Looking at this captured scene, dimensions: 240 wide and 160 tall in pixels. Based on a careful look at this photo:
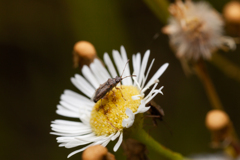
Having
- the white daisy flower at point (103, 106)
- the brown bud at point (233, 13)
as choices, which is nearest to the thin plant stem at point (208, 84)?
the brown bud at point (233, 13)

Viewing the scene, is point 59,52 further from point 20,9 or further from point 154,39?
point 154,39

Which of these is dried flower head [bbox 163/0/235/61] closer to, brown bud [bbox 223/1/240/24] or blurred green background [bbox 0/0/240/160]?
brown bud [bbox 223/1/240/24]

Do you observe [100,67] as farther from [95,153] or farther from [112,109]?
[95,153]

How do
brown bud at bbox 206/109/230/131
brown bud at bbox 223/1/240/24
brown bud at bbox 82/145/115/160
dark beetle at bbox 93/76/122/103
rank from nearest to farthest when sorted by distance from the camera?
brown bud at bbox 82/145/115/160, dark beetle at bbox 93/76/122/103, brown bud at bbox 206/109/230/131, brown bud at bbox 223/1/240/24

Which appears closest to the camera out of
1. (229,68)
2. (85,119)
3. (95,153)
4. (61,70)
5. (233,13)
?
(95,153)

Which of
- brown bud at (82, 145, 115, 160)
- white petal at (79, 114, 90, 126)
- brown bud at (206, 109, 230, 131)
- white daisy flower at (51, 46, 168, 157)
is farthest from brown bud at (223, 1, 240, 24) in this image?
brown bud at (82, 145, 115, 160)

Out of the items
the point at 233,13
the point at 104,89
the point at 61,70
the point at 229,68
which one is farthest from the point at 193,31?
the point at 61,70

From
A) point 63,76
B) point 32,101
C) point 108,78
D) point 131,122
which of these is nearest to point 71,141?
point 131,122
